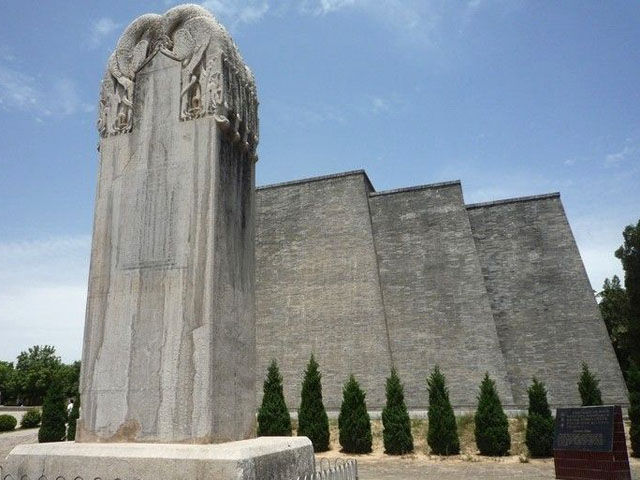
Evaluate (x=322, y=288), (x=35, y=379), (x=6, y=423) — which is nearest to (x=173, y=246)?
(x=322, y=288)

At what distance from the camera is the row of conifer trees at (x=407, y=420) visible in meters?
15.5

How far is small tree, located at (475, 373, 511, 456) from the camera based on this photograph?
610 inches

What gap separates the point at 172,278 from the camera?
496cm

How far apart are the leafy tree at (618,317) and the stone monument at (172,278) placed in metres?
29.0

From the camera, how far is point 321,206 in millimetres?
26609

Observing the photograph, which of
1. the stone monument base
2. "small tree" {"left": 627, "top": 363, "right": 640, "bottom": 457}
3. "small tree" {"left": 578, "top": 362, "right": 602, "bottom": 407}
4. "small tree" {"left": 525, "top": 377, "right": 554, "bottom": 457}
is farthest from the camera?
"small tree" {"left": 578, "top": 362, "right": 602, "bottom": 407}

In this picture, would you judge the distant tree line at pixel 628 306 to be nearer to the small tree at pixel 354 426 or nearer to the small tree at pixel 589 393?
the small tree at pixel 589 393

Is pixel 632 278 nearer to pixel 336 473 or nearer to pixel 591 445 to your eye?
pixel 591 445

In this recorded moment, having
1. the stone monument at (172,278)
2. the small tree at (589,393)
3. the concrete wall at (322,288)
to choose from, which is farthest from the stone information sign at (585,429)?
the concrete wall at (322,288)

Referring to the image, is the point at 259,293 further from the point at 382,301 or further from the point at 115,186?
the point at 115,186

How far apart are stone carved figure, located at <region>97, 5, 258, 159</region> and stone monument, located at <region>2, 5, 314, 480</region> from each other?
1 cm

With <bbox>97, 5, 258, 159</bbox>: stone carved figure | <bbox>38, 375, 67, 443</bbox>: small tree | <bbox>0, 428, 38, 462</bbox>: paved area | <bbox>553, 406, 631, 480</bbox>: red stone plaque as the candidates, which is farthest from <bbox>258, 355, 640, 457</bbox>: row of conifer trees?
<bbox>97, 5, 258, 159</bbox>: stone carved figure

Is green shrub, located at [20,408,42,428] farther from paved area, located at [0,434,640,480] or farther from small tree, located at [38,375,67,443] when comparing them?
paved area, located at [0,434,640,480]

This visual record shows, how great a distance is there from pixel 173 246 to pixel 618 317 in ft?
107
